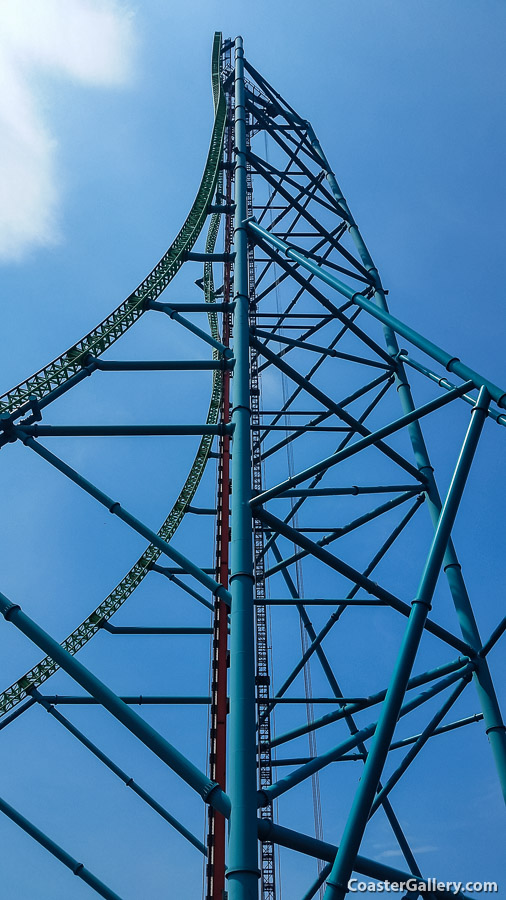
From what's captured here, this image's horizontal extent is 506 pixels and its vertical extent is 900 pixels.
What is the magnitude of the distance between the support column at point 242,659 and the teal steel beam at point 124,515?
1.53 m

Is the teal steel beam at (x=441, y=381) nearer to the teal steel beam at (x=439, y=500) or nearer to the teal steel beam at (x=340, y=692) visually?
the teal steel beam at (x=439, y=500)

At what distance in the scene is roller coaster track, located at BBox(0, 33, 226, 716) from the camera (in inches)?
360

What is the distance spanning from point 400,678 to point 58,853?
21.3 ft

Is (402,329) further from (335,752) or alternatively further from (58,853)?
(58,853)

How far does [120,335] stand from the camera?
9953 mm

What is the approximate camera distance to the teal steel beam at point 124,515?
279 inches

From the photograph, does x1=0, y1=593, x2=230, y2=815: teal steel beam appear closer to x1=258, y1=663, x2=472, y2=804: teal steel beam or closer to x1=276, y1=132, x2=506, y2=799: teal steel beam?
x1=258, y1=663, x2=472, y2=804: teal steel beam

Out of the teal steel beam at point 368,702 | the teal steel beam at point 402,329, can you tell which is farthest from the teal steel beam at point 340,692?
the teal steel beam at point 402,329

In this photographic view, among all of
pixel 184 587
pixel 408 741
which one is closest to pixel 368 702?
pixel 408 741

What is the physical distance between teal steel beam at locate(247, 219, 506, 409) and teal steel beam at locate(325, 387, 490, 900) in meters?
0.21

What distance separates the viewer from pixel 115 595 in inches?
579

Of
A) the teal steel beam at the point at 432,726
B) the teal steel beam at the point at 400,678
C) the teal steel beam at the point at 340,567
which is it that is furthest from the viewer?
the teal steel beam at the point at 432,726

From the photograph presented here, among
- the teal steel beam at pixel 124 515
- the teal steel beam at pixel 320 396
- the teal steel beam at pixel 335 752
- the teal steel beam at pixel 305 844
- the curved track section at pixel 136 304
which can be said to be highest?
the curved track section at pixel 136 304

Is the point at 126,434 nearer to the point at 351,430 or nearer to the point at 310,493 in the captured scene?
the point at 310,493
